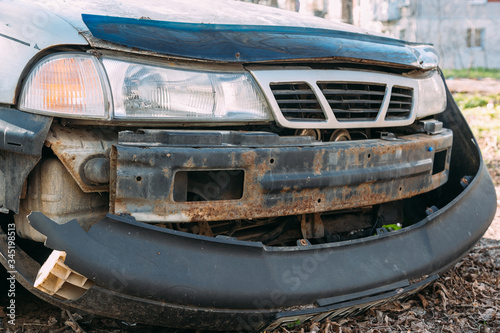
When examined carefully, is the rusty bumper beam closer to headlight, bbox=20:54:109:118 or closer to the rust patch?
the rust patch

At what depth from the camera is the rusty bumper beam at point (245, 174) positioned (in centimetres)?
192

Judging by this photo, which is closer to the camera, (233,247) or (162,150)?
(162,150)

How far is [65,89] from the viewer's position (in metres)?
1.91

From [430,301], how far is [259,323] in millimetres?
1157

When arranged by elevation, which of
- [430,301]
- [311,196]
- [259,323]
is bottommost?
[430,301]

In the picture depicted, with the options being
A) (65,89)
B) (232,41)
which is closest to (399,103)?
(232,41)

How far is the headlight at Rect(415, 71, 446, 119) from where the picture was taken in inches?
113

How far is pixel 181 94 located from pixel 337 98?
2.52 feet

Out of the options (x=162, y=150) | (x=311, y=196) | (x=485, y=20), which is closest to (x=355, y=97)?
(x=311, y=196)

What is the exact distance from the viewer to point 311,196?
224cm

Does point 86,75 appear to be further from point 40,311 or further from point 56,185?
point 40,311

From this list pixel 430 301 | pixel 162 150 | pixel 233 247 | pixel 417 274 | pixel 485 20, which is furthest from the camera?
pixel 485 20

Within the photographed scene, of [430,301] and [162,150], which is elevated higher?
[162,150]

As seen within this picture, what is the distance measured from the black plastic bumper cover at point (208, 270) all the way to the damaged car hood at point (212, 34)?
677 millimetres
